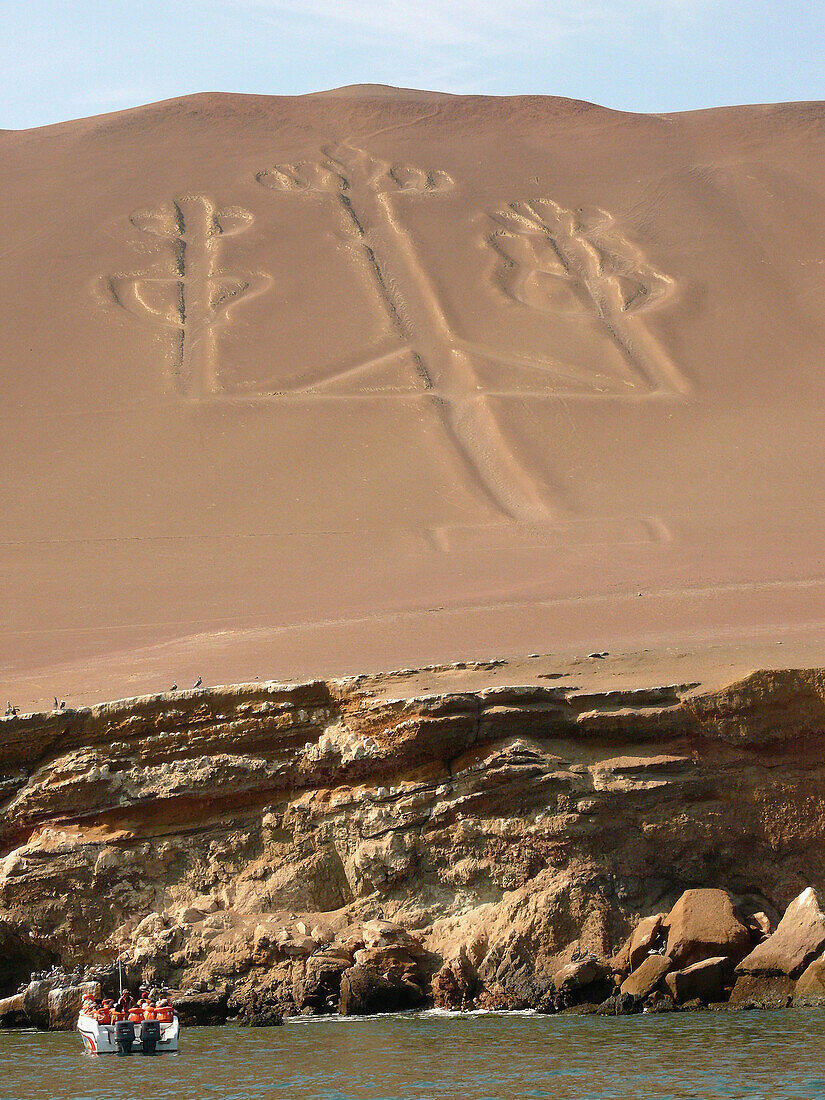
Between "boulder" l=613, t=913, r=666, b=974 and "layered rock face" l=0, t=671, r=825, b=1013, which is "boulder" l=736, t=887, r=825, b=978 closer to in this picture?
"layered rock face" l=0, t=671, r=825, b=1013

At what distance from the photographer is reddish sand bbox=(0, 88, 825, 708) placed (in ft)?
106

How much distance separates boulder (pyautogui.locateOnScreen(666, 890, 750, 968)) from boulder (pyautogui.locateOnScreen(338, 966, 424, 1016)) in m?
3.17

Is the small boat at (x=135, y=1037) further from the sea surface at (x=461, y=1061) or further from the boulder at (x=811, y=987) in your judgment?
the boulder at (x=811, y=987)

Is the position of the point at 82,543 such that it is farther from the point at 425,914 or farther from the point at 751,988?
the point at 751,988

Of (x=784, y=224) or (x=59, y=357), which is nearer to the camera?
(x=59, y=357)

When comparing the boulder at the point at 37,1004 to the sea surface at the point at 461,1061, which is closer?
the sea surface at the point at 461,1061

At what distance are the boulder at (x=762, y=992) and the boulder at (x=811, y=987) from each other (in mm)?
91

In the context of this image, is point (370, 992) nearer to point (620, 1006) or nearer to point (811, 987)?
point (620, 1006)

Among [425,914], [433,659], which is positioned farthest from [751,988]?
[433,659]

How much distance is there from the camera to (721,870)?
1792 cm

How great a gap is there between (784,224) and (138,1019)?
5351cm

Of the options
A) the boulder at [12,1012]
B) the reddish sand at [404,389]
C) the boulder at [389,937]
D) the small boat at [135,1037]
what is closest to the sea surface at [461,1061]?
the small boat at [135,1037]

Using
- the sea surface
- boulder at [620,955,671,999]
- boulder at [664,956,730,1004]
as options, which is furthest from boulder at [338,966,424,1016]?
boulder at [664,956,730,1004]

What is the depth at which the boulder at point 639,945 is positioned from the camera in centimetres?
1667
